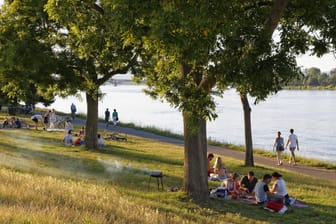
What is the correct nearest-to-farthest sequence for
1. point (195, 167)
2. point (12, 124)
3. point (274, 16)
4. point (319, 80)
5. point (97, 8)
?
point (274, 16), point (195, 167), point (97, 8), point (12, 124), point (319, 80)

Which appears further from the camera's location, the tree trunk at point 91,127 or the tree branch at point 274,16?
the tree trunk at point 91,127

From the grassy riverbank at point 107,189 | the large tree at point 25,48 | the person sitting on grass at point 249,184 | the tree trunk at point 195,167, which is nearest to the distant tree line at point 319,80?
the grassy riverbank at point 107,189

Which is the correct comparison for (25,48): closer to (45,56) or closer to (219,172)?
(45,56)

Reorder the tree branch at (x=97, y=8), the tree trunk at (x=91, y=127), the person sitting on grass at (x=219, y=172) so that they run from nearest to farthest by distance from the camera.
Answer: the tree branch at (x=97, y=8) < the person sitting on grass at (x=219, y=172) < the tree trunk at (x=91, y=127)

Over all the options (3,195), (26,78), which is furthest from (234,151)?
(3,195)

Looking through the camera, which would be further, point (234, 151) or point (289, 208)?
point (234, 151)

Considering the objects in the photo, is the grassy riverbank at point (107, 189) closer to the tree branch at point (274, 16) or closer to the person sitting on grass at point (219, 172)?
the person sitting on grass at point (219, 172)

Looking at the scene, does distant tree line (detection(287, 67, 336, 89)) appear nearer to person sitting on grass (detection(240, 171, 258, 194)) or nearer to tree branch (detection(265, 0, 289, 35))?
person sitting on grass (detection(240, 171, 258, 194))

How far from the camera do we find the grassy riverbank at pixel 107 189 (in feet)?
23.2

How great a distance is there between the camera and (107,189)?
11.6 meters

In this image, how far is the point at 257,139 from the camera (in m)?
46.3

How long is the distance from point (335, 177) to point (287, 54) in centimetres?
1178

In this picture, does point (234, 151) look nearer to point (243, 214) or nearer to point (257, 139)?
point (257, 139)

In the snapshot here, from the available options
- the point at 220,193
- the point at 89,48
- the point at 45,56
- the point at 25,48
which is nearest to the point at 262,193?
the point at 220,193
